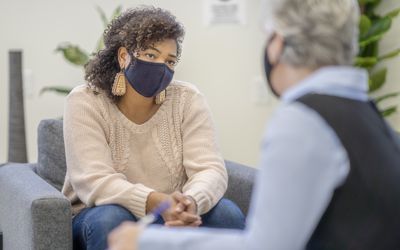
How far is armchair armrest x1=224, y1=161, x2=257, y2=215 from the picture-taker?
7.68 ft

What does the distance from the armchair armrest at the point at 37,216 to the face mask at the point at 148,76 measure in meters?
0.39

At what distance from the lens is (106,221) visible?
192 centimetres

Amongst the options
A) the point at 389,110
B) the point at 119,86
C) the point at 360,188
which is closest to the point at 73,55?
the point at 119,86

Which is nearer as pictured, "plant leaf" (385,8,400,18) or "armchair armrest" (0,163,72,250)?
"armchair armrest" (0,163,72,250)

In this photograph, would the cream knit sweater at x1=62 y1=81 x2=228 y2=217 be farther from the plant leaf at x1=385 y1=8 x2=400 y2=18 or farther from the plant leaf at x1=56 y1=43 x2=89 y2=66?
the plant leaf at x1=385 y1=8 x2=400 y2=18

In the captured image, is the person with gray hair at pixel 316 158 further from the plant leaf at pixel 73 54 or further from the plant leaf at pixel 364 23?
the plant leaf at pixel 364 23

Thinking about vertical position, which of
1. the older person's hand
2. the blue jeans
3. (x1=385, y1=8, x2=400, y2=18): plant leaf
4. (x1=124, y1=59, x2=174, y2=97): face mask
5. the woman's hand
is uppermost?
(x1=385, y1=8, x2=400, y2=18): plant leaf

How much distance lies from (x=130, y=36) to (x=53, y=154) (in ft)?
1.68

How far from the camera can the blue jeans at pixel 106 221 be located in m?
1.92

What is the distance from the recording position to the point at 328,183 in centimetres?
106

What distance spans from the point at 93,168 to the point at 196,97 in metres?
0.41

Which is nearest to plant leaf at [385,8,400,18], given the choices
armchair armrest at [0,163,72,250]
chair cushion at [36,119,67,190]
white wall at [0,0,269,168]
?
white wall at [0,0,269,168]

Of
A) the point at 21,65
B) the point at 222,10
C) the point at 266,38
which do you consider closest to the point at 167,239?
the point at 266,38

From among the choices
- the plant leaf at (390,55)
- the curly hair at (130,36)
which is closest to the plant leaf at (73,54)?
the curly hair at (130,36)
